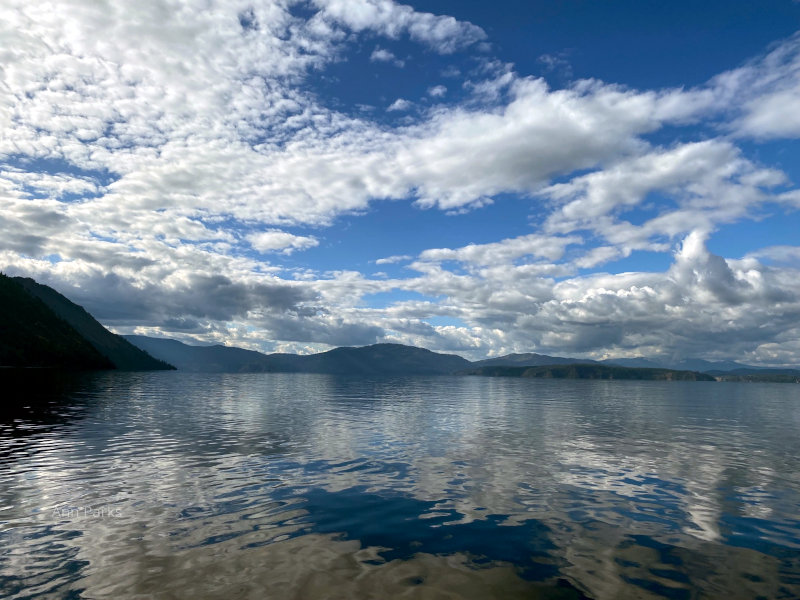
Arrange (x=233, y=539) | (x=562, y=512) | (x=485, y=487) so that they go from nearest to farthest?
(x=233, y=539) → (x=562, y=512) → (x=485, y=487)

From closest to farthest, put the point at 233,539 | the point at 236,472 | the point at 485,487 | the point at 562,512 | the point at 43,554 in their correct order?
the point at 43,554, the point at 233,539, the point at 562,512, the point at 485,487, the point at 236,472

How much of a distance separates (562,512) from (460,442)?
25.6m

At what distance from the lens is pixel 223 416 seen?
73.1 meters

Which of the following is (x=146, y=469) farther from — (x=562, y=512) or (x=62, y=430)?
(x=562, y=512)

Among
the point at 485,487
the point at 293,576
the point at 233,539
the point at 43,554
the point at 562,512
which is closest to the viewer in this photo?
the point at 293,576

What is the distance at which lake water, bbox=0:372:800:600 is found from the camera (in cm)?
1670

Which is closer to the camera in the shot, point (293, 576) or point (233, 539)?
point (293, 576)

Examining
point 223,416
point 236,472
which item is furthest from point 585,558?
point 223,416

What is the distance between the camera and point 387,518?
24.2m

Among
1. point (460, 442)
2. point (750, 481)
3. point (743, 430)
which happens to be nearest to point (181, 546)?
point (460, 442)

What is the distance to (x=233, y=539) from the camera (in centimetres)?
2048

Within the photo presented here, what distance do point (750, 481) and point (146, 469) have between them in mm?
48422

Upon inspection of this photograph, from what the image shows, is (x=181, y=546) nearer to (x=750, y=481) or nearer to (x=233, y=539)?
(x=233, y=539)

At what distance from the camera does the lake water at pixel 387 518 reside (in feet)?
54.8
